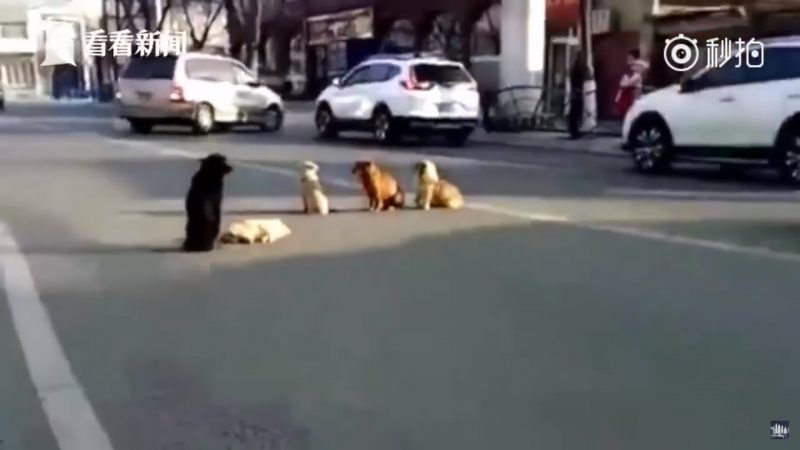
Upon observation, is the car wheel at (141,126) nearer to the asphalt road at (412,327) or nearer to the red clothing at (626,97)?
the red clothing at (626,97)

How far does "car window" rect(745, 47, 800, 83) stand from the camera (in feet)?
55.2

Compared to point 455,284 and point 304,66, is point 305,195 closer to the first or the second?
point 455,284

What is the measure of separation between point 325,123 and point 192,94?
3.13 meters

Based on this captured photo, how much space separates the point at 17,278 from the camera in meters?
9.88

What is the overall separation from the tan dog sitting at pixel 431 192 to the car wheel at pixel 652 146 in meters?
5.59

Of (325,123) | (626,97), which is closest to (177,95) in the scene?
(325,123)

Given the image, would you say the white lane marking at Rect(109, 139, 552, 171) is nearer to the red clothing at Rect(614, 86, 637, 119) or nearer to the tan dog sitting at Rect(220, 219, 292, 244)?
the red clothing at Rect(614, 86, 637, 119)

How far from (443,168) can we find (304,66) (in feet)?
122

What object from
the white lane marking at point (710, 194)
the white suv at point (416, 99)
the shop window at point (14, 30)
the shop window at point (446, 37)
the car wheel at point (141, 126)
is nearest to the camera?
the white lane marking at point (710, 194)

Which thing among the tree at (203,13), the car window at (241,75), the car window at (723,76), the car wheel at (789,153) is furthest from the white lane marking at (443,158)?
the tree at (203,13)

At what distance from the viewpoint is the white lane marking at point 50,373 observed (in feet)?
18.9

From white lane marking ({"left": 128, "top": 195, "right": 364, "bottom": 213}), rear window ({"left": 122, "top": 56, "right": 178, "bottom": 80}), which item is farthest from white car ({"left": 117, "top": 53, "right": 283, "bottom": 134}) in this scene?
white lane marking ({"left": 128, "top": 195, "right": 364, "bottom": 213})

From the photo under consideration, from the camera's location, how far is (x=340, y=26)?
165ft

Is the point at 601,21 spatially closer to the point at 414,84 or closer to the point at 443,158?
the point at 414,84
